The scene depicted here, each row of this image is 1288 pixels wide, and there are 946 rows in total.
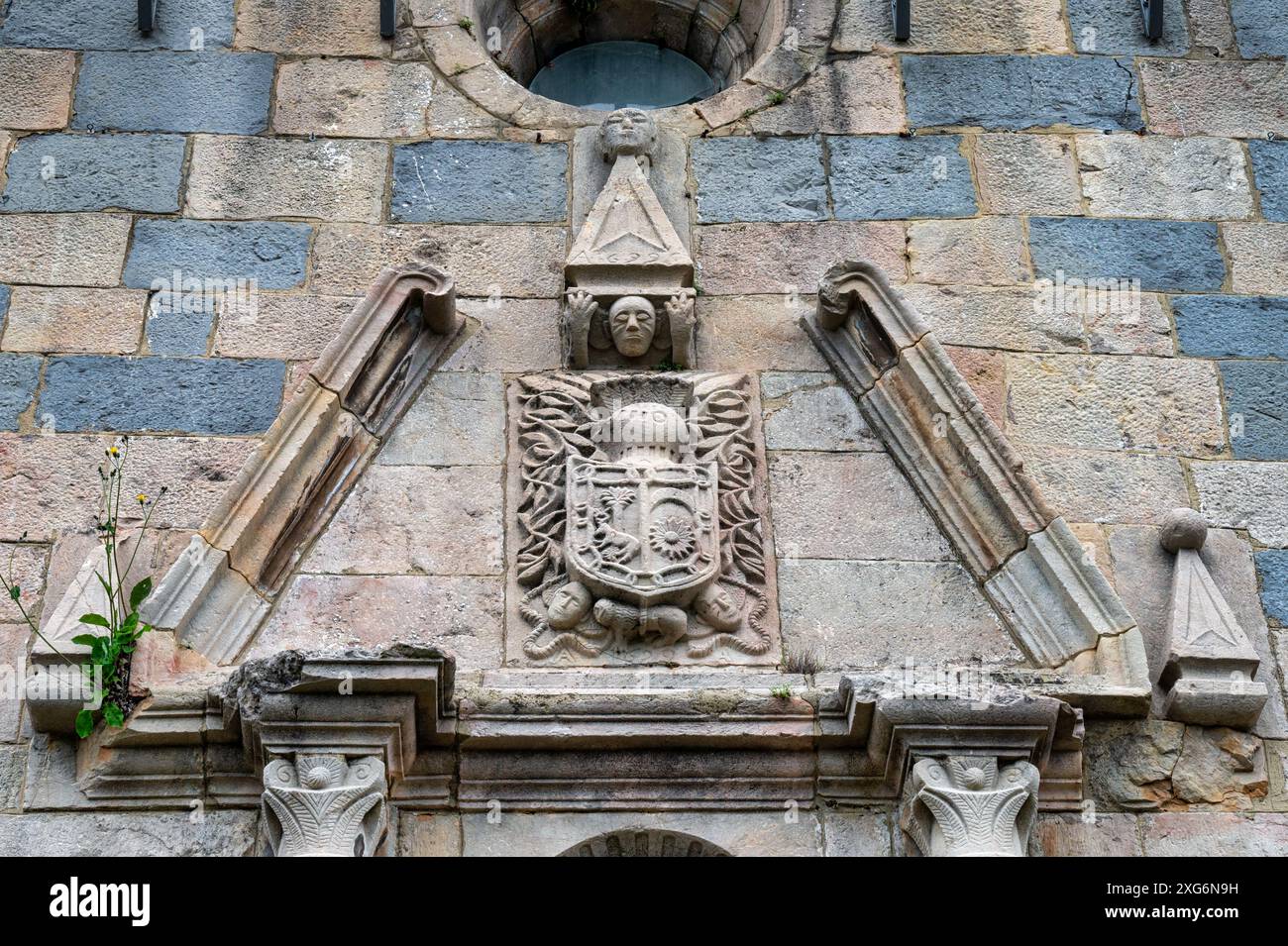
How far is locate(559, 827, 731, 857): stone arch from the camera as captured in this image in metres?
6.80

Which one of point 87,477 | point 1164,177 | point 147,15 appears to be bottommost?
point 87,477

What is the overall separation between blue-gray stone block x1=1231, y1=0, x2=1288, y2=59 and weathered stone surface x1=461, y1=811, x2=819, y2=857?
404cm

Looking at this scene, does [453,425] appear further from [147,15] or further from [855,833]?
[147,15]

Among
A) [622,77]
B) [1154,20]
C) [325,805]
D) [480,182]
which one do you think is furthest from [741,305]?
[325,805]

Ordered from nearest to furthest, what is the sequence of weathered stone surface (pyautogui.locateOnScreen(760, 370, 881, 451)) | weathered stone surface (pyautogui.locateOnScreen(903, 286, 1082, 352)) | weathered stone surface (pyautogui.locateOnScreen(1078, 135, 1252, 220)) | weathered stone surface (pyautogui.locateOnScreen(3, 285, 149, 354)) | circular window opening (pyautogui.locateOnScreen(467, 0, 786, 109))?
weathered stone surface (pyautogui.locateOnScreen(760, 370, 881, 451))
weathered stone surface (pyautogui.locateOnScreen(3, 285, 149, 354))
weathered stone surface (pyautogui.locateOnScreen(903, 286, 1082, 352))
weathered stone surface (pyautogui.locateOnScreen(1078, 135, 1252, 220))
circular window opening (pyautogui.locateOnScreen(467, 0, 786, 109))

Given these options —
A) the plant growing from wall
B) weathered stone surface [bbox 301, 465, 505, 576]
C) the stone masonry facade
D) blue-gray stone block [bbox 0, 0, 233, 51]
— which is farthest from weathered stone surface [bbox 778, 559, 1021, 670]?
blue-gray stone block [bbox 0, 0, 233, 51]

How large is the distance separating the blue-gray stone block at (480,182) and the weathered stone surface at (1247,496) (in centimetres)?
247

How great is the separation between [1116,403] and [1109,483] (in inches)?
13.8

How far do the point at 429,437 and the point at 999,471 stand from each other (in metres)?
1.88

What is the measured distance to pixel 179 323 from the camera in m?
8.15

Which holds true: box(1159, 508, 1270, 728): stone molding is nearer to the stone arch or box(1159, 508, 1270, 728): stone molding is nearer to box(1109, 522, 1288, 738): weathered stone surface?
box(1109, 522, 1288, 738): weathered stone surface

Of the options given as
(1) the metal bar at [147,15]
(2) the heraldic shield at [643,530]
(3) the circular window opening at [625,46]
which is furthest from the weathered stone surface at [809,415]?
(1) the metal bar at [147,15]

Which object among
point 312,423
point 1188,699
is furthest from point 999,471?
point 312,423

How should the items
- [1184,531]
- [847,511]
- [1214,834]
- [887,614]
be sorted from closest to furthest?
[1214,834], [887,614], [1184,531], [847,511]
